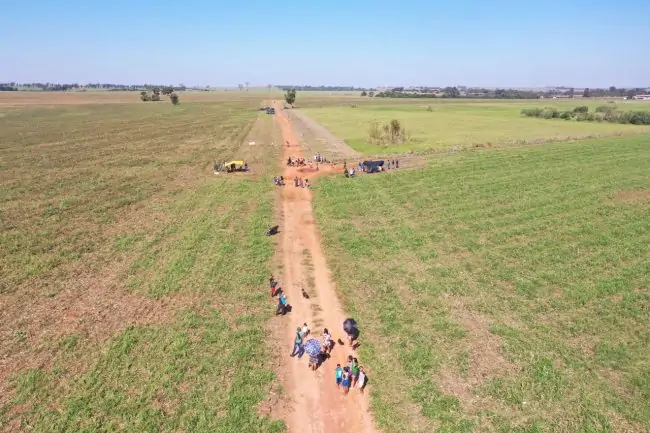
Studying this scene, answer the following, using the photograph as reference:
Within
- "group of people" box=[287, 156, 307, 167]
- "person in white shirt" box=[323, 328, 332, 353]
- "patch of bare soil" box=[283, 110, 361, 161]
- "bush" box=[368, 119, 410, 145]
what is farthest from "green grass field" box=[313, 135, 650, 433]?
"bush" box=[368, 119, 410, 145]

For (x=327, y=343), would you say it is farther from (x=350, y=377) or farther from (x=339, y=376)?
(x=350, y=377)

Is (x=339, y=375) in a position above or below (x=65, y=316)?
above

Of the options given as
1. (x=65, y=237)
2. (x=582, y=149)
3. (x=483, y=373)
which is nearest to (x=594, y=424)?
(x=483, y=373)

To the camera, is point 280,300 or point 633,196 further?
point 633,196

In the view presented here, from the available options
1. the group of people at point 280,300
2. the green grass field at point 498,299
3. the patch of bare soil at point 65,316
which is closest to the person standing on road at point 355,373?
the green grass field at point 498,299

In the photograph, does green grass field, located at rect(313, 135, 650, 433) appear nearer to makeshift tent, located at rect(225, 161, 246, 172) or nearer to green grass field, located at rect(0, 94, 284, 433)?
green grass field, located at rect(0, 94, 284, 433)

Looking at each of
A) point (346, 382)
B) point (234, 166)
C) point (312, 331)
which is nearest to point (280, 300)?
point (312, 331)
